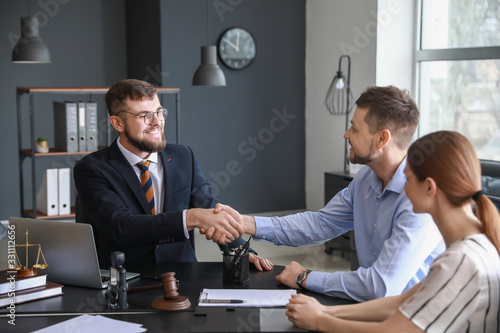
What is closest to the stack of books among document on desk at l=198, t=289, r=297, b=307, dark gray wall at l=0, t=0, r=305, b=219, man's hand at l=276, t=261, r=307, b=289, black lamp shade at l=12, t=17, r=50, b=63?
document on desk at l=198, t=289, r=297, b=307

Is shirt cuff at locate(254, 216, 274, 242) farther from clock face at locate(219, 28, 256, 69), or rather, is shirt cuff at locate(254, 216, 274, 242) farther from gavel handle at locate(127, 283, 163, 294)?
clock face at locate(219, 28, 256, 69)

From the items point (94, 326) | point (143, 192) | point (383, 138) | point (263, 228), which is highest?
point (383, 138)

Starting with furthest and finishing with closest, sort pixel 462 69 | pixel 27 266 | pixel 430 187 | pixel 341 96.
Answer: pixel 341 96, pixel 462 69, pixel 27 266, pixel 430 187

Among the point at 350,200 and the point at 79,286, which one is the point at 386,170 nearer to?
the point at 350,200

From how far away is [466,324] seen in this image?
1498mm

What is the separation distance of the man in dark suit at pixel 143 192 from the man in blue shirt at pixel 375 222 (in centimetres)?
17

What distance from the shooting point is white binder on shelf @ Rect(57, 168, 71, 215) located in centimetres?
455

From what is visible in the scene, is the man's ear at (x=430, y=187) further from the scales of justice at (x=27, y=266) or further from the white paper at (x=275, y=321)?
the scales of justice at (x=27, y=266)

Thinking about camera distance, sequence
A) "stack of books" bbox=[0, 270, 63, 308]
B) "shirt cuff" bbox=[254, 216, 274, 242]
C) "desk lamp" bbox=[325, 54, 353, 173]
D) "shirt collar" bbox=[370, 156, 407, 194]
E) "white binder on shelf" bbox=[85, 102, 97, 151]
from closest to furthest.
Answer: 1. "stack of books" bbox=[0, 270, 63, 308]
2. "shirt collar" bbox=[370, 156, 407, 194]
3. "shirt cuff" bbox=[254, 216, 274, 242]
4. "white binder on shelf" bbox=[85, 102, 97, 151]
5. "desk lamp" bbox=[325, 54, 353, 173]

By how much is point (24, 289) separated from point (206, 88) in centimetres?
420

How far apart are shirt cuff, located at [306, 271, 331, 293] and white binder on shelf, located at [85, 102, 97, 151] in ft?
10.1

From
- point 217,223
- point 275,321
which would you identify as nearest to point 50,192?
point 217,223

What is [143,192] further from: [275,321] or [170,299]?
[275,321]

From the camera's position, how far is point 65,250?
2061mm
